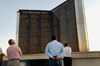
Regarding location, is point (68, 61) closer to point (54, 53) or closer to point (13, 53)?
point (54, 53)

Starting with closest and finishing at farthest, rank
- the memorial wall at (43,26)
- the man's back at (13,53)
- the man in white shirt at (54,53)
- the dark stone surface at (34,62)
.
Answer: the man in white shirt at (54,53) < the man's back at (13,53) < the dark stone surface at (34,62) < the memorial wall at (43,26)

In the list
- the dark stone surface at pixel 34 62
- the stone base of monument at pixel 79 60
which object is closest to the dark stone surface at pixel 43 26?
the stone base of monument at pixel 79 60

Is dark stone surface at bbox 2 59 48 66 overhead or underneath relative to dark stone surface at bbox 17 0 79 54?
underneath

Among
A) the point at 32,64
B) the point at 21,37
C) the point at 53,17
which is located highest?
the point at 53,17

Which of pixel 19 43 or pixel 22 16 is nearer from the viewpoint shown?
pixel 19 43

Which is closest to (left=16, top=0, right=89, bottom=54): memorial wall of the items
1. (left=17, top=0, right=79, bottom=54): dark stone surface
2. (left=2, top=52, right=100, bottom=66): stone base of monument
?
(left=17, top=0, right=79, bottom=54): dark stone surface

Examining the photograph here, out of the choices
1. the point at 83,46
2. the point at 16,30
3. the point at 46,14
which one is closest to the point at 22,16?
the point at 16,30

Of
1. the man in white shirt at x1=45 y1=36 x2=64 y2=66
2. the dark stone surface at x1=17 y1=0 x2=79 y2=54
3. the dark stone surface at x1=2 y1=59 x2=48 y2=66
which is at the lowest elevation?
the dark stone surface at x1=2 y1=59 x2=48 y2=66

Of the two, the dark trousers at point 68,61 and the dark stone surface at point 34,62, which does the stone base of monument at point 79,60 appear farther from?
the dark trousers at point 68,61

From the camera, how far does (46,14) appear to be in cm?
1323

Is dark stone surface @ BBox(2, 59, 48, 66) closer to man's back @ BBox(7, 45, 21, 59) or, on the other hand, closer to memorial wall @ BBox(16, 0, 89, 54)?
man's back @ BBox(7, 45, 21, 59)

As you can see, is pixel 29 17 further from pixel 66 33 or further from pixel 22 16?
pixel 66 33

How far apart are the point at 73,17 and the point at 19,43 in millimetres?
5193

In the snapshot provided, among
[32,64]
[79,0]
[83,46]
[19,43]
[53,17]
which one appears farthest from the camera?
[53,17]
